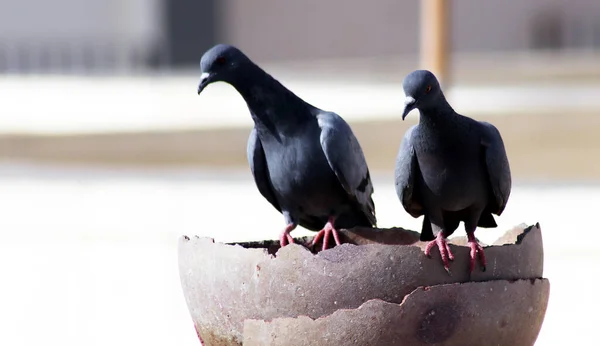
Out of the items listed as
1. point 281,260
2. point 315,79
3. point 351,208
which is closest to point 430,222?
point 351,208

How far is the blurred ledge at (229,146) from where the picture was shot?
10164mm

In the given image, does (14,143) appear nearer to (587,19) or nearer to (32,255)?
(32,255)

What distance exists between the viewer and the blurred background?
5.37 m

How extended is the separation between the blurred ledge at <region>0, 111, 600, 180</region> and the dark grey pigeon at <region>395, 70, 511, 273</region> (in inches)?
260

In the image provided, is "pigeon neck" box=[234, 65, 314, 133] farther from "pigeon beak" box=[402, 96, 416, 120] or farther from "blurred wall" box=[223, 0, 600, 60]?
"blurred wall" box=[223, 0, 600, 60]

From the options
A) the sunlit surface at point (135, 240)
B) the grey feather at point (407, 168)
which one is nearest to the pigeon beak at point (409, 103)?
the grey feather at point (407, 168)

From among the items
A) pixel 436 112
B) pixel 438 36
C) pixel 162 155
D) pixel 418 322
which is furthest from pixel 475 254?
pixel 162 155

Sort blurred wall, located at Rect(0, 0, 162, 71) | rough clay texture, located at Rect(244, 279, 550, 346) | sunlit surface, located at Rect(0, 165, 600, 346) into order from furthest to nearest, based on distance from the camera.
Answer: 1. blurred wall, located at Rect(0, 0, 162, 71)
2. sunlit surface, located at Rect(0, 165, 600, 346)
3. rough clay texture, located at Rect(244, 279, 550, 346)

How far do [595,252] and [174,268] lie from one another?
2.50 m

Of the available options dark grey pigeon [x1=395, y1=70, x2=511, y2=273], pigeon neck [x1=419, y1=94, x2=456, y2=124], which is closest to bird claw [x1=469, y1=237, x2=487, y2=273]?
dark grey pigeon [x1=395, y1=70, x2=511, y2=273]

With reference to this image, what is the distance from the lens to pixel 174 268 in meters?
6.19

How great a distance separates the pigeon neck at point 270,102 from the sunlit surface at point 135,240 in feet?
5.28

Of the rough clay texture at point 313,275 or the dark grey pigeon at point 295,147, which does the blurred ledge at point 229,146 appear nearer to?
the dark grey pigeon at point 295,147

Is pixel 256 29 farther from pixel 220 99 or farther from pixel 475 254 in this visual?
pixel 475 254
